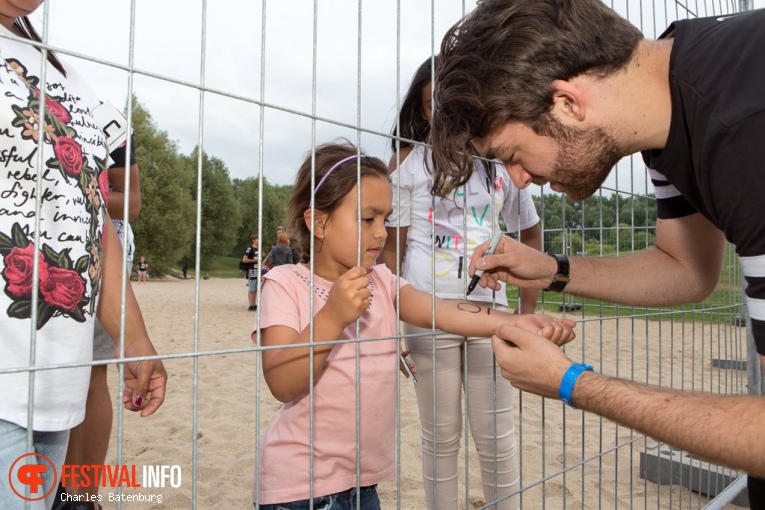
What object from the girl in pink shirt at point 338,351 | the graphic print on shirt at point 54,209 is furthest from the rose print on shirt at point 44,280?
the girl in pink shirt at point 338,351

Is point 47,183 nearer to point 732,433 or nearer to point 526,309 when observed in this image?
point 732,433

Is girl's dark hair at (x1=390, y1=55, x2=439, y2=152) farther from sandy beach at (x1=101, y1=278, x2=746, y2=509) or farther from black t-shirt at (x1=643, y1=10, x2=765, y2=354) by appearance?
black t-shirt at (x1=643, y1=10, x2=765, y2=354)

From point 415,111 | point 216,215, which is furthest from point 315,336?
point 216,215

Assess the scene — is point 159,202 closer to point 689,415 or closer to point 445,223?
point 445,223

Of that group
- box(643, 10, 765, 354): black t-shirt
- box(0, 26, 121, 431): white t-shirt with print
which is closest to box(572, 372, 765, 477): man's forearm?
box(643, 10, 765, 354): black t-shirt

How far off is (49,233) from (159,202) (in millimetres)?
31396

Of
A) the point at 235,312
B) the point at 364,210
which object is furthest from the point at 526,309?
the point at 235,312

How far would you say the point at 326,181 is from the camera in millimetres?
1740

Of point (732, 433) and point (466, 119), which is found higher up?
point (466, 119)

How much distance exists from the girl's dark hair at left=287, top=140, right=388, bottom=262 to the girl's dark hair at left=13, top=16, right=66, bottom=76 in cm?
64

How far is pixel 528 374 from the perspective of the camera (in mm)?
1385

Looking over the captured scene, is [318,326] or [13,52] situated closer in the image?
[13,52]

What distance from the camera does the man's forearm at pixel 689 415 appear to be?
1.08 metres

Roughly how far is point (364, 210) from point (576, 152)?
59 cm
